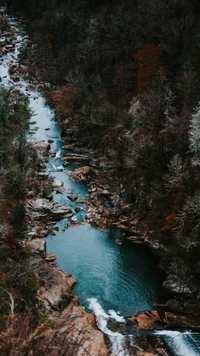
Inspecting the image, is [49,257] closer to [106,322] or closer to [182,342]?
[106,322]

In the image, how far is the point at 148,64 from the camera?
40344 mm

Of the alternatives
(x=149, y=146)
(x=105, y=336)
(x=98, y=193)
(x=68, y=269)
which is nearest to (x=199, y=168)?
(x=149, y=146)

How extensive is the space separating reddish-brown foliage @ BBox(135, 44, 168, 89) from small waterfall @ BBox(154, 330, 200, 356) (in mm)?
26381

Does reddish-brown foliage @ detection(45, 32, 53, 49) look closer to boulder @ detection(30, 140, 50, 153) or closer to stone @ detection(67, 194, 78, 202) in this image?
boulder @ detection(30, 140, 50, 153)

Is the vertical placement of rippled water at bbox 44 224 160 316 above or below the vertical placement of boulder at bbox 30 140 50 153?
below

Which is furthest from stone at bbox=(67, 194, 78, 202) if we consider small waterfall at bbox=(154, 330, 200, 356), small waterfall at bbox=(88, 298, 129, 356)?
small waterfall at bbox=(154, 330, 200, 356)

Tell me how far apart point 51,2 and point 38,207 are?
173 ft

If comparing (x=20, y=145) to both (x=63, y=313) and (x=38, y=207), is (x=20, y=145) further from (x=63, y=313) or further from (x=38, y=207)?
(x=63, y=313)

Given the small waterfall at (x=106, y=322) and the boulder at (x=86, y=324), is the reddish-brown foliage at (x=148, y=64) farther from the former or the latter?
the boulder at (x=86, y=324)

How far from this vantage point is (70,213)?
32.0 meters

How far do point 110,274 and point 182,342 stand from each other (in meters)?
6.89

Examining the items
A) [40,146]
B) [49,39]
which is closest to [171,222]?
[40,146]

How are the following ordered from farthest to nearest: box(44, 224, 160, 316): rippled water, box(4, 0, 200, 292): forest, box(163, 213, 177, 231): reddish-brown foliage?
box(4, 0, 200, 292): forest
box(163, 213, 177, 231): reddish-brown foliage
box(44, 224, 160, 316): rippled water

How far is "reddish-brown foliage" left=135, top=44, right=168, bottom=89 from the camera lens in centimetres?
3966
